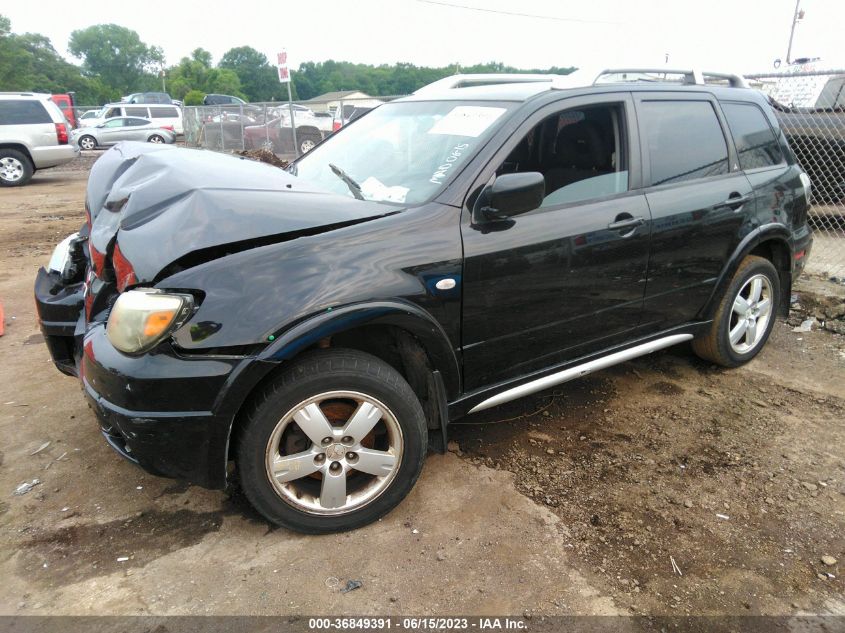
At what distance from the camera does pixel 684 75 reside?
151 inches

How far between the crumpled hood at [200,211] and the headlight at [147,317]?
0.35 feet

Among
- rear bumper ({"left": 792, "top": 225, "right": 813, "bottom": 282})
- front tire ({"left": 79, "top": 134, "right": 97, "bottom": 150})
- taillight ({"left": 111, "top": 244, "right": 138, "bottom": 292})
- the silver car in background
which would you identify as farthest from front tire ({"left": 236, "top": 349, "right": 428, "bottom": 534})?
front tire ({"left": 79, "top": 134, "right": 97, "bottom": 150})

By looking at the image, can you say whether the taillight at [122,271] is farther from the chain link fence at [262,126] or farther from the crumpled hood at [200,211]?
the chain link fence at [262,126]

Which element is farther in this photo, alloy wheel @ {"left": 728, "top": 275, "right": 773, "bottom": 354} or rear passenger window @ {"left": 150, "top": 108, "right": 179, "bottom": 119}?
rear passenger window @ {"left": 150, "top": 108, "right": 179, "bottom": 119}

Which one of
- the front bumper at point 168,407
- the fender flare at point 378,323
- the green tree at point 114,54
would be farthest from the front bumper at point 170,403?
the green tree at point 114,54

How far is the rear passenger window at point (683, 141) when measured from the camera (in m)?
3.31

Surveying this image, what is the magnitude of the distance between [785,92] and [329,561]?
8.66 meters

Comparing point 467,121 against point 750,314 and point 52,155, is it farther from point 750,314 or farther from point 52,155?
point 52,155

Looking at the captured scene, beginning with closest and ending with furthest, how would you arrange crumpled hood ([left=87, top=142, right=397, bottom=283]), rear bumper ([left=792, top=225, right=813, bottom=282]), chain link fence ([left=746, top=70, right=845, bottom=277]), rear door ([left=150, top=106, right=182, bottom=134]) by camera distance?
crumpled hood ([left=87, top=142, right=397, bottom=283]) → rear bumper ([left=792, top=225, right=813, bottom=282]) → chain link fence ([left=746, top=70, right=845, bottom=277]) → rear door ([left=150, top=106, right=182, bottom=134])

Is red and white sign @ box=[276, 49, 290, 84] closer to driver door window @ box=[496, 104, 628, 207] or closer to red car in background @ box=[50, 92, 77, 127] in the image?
driver door window @ box=[496, 104, 628, 207]

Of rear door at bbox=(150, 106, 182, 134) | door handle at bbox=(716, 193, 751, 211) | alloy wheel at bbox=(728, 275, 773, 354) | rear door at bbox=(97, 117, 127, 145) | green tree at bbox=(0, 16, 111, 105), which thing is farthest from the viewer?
green tree at bbox=(0, 16, 111, 105)

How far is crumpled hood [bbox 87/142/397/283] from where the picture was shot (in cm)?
226

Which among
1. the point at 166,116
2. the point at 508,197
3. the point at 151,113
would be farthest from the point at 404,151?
the point at 166,116

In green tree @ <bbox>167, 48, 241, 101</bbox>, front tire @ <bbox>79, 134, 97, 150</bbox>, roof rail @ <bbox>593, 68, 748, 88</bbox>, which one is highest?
green tree @ <bbox>167, 48, 241, 101</bbox>
